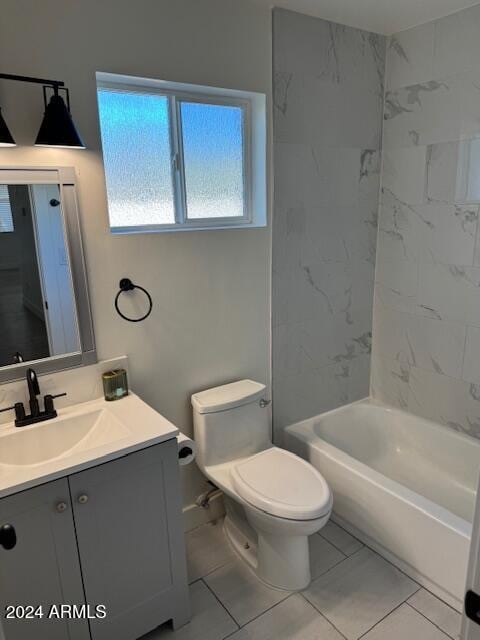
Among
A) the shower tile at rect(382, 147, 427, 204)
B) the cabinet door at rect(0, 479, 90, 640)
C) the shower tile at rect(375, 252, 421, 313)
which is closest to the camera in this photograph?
the cabinet door at rect(0, 479, 90, 640)

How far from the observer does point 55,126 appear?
5.12 ft

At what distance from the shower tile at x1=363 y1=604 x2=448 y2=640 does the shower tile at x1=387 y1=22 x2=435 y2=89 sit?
259 cm

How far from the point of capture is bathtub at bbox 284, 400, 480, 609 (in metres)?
1.93

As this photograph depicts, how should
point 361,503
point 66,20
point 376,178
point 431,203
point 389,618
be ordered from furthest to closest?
point 376,178, point 431,203, point 361,503, point 389,618, point 66,20

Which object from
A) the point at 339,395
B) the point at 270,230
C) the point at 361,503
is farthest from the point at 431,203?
the point at 361,503

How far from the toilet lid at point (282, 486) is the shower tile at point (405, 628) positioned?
513mm

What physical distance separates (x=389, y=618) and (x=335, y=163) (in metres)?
2.21

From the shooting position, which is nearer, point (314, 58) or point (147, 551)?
point (147, 551)

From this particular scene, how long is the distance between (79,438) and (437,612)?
1657mm

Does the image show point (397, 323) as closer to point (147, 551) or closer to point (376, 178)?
point (376, 178)

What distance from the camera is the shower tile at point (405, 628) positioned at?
1793 millimetres

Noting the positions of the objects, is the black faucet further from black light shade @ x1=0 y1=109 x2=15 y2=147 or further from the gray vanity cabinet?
black light shade @ x1=0 y1=109 x2=15 y2=147

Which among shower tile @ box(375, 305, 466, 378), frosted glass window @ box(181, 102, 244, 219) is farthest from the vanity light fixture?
shower tile @ box(375, 305, 466, 378)

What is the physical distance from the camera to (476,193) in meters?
2.30
